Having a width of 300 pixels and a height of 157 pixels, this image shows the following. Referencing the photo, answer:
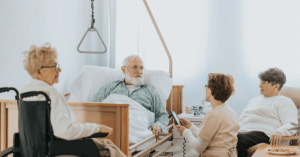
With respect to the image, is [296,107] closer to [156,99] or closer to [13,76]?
[156,99]

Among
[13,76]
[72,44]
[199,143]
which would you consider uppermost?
[72,44]

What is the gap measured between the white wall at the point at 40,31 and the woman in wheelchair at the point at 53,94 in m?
1.26

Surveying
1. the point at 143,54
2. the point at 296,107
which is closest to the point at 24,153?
the point at 296,107

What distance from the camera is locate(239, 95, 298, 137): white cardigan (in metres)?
3.06

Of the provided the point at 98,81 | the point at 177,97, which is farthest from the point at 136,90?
the point at 177,97

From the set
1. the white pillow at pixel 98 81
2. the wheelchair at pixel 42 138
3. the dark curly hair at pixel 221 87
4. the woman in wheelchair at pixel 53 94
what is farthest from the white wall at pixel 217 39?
the wheelchair at pixel 42 138

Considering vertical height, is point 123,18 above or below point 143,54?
above

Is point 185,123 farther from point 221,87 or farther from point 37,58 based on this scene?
point 37,58

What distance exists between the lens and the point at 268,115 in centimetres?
314

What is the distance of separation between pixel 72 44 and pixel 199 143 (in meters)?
2.04

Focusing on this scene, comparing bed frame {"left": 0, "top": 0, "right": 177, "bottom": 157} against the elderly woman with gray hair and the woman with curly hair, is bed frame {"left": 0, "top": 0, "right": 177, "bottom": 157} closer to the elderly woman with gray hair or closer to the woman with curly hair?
the woman with curly hair

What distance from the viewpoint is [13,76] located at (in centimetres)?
314

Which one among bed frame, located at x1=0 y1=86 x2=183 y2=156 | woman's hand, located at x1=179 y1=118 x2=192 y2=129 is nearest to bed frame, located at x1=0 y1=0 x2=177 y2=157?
bed frame, located at x1=0 y1=86 x2=183 y2=156

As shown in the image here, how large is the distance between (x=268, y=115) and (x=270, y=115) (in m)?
0.02
